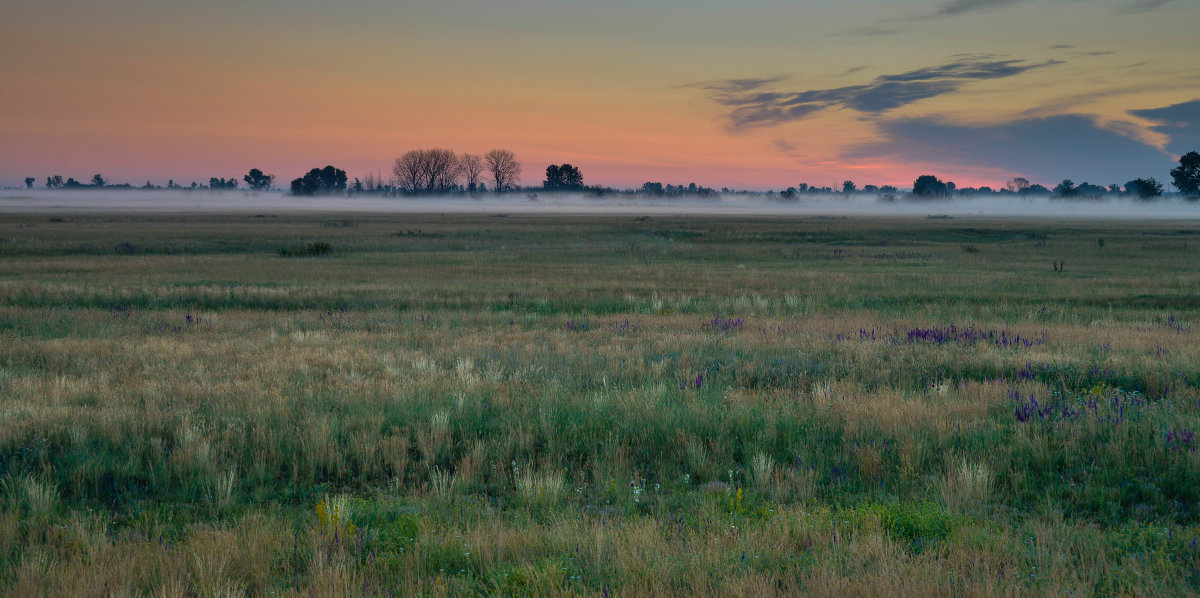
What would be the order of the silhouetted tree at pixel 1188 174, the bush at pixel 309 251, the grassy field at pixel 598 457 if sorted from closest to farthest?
1. the grassy field at pixel 598 457
2. the bush at pixel 309 251
3. the silhouetted tree at pixel 1188 174

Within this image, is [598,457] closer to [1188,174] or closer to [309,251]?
[309,251]

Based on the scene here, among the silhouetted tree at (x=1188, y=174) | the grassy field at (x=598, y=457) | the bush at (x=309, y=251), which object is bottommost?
the grassy field at (x=598, y=457)

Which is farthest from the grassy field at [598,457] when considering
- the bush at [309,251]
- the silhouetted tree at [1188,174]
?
the silhouetted tree at [1188,174]

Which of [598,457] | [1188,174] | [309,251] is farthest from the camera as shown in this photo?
[1188,174]

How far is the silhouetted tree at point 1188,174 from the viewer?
6713 inches

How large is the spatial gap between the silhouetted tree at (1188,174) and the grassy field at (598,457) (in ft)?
651

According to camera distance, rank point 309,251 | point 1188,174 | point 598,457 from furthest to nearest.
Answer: point 1188,174 < point 309,251 < point 598,457

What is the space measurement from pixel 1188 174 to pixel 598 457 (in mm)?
218788

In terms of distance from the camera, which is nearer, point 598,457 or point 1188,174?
point 598,457

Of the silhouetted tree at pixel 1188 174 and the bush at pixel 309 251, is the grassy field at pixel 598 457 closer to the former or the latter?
the bush at pixel 309 251

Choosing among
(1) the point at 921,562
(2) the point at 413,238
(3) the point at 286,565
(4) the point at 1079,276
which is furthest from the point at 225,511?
(2) the point at 413,238

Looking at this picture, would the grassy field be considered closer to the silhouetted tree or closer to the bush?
the bush

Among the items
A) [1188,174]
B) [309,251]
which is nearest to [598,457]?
[309,251]

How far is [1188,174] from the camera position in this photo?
172750mm
